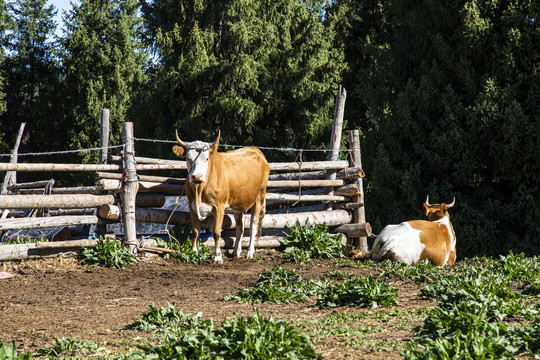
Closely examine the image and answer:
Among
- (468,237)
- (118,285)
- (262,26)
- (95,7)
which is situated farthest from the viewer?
(95,7)

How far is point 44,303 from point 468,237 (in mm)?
9900

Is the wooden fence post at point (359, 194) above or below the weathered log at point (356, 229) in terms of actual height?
above

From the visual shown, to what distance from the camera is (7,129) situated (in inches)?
1161

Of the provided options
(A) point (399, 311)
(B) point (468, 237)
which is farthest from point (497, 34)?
(A) point (399, 311)

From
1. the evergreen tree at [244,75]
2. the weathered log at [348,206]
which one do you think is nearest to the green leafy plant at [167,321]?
the weathered log at [348,206]

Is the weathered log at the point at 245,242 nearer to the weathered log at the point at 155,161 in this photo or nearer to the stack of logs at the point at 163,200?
the stack of logs at the point at 163,200

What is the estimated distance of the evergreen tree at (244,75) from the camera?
67.5 feet

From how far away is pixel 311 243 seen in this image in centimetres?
984

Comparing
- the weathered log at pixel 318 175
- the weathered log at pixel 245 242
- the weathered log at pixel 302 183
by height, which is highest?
the weathered log at pixel 318 175

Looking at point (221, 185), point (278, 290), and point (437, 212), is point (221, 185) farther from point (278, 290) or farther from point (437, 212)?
point (437, 212)

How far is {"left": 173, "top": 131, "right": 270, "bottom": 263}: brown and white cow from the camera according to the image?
8.41 meters

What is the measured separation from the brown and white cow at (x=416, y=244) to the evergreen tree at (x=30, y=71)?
24.6m

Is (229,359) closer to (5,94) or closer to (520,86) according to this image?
(520,86)

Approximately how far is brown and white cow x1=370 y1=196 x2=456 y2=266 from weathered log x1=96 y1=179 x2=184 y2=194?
11.3 ft
